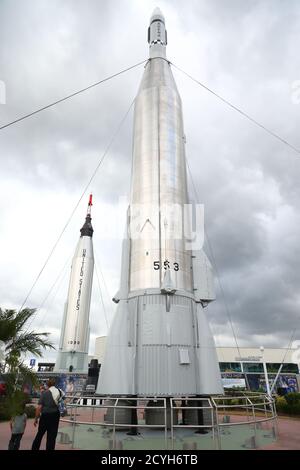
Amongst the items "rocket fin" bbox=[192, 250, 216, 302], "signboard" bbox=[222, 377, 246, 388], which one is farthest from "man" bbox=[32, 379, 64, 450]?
"signboard" bbox=[222, 377, 246, 388]

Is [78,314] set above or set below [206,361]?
above

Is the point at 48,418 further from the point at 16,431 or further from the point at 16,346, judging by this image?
the point at 16,346

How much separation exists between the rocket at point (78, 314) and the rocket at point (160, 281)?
20128 mm

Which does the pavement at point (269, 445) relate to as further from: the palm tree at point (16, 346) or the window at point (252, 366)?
the window at point (252, 366)

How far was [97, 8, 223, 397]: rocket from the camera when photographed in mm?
9875

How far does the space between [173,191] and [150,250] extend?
2596 millimetres

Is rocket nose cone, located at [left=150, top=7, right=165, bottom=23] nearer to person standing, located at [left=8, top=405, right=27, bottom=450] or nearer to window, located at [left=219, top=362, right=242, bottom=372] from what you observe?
person standing, located at [left=8, top=405, right=27, bottom=450]

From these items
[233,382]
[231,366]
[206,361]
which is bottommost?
[206,361]

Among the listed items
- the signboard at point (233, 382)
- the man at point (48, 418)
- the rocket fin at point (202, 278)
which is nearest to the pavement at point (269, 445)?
the man at point (48, 418)

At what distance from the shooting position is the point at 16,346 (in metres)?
9.59

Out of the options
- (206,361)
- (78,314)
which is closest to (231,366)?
(78,314)

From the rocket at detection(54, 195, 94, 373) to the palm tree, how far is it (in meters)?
20.2

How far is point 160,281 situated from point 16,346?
→ 4883 mm

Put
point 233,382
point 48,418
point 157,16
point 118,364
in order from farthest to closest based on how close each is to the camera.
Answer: point 233,382 < point 157,16 < point 118,364 < point 48,418
